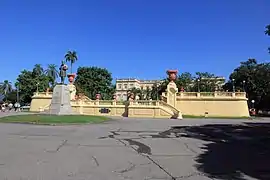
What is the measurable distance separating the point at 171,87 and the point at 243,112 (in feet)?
47.4

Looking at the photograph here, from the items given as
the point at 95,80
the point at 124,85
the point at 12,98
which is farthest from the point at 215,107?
the point at 124,85

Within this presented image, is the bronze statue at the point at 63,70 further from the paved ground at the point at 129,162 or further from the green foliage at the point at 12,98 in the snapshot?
the green foliage at the point at 12,98

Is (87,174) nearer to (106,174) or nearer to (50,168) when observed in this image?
(106,174)

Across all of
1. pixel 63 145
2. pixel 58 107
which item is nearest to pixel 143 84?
pixel 58 107

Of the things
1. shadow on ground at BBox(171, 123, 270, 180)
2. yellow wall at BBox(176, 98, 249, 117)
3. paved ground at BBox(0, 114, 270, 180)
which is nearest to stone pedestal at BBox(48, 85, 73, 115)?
paved ground at BBox(0, 114, 270, 180)

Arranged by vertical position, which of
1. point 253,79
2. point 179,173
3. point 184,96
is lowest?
point 179,173

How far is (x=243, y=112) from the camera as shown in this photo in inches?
2207

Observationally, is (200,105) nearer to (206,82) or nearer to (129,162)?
(206,82)

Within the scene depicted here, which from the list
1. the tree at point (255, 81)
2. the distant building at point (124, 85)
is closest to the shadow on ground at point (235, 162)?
the tree at point (255, 81)

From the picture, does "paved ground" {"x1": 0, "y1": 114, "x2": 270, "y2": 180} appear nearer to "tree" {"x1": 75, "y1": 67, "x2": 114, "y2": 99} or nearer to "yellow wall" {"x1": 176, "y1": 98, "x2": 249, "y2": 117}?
"yellow wall" {"x1": 176, "y1": 98, "x2": 249, "y2": 117}

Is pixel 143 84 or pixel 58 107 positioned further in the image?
pixel 143 84

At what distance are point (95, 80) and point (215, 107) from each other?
54652 millimetres

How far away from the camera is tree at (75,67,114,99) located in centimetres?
10150

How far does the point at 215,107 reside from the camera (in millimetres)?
56750
